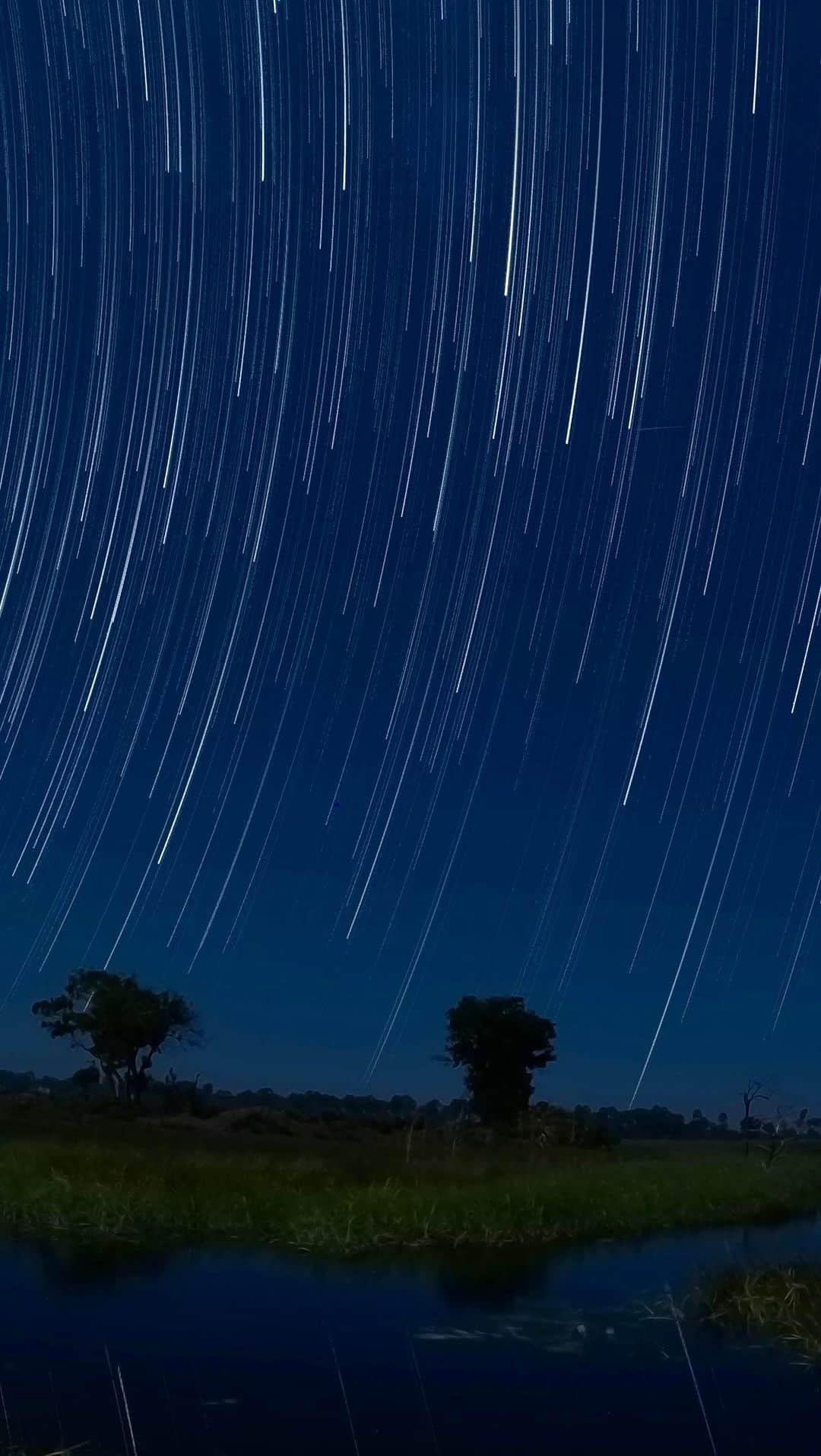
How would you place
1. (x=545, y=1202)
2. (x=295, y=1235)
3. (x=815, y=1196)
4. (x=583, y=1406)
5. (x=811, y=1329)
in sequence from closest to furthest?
(x=583, y=1406) → (x=811, y=1329) → (x=295, y=1235) → (x=545, y=1202) → (x=815, y=1196)

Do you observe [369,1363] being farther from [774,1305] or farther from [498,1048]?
[498,1048]

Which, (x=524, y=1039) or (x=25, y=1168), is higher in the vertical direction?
(x=524, y=1039)

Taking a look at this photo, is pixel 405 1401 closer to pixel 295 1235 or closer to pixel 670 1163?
pixel 295 1235

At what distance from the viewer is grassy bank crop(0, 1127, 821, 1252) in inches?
1171

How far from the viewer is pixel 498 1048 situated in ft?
292

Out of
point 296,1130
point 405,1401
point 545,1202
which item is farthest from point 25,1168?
point 296,1130

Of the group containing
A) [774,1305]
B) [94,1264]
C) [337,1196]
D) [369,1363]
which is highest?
[774,1305]

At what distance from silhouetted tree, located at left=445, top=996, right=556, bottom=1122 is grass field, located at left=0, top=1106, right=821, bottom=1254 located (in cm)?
3671

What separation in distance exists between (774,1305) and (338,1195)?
13849 millimetres

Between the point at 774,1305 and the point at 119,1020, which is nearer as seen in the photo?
the point at 774,1305

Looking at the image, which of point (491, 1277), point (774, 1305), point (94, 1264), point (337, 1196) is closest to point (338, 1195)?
point (337, 1196)

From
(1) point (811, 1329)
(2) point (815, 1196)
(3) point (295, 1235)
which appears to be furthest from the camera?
(2) point (815, 1196)

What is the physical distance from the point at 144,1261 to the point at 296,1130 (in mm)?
38967

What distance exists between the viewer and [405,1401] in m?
16.2
